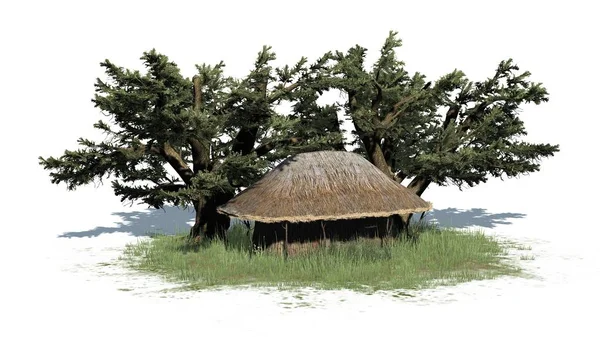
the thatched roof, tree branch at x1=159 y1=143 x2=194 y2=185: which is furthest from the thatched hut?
tree branch at x1=159 y1=143 x2=194 y2=185

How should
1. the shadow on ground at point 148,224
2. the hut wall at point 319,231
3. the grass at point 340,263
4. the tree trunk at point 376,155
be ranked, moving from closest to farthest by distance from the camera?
the grass at point 340,263 < the hut wall at point 319,231 < the tree trunk at point 376,155 < the shadow on ground at point 148,224

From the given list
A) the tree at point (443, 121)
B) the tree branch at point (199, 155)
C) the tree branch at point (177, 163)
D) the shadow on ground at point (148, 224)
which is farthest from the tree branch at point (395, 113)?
the shadow on ground at point (148, 224)

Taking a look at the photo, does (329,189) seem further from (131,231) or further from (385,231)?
(131,231)

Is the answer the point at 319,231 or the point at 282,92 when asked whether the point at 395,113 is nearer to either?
the point at 282,92

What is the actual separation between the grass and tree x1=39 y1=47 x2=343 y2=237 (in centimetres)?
182

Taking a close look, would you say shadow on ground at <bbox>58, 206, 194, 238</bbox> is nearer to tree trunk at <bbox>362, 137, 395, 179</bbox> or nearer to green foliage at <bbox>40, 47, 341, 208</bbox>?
green foliage at <bbox>40, 47, 341, 208</bbox>

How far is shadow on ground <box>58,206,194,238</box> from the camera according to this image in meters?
27.9

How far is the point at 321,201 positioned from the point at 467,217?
520 inches

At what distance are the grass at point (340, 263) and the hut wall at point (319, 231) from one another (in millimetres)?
279

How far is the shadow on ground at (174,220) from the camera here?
28297mm

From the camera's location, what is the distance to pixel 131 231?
2878 cm

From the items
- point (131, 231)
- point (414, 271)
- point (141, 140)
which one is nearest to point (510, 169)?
point (414, 271)

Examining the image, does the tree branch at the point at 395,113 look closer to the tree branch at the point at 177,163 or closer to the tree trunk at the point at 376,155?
the tree trunk at the point at 376,155

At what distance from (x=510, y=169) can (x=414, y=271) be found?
24.8ft
